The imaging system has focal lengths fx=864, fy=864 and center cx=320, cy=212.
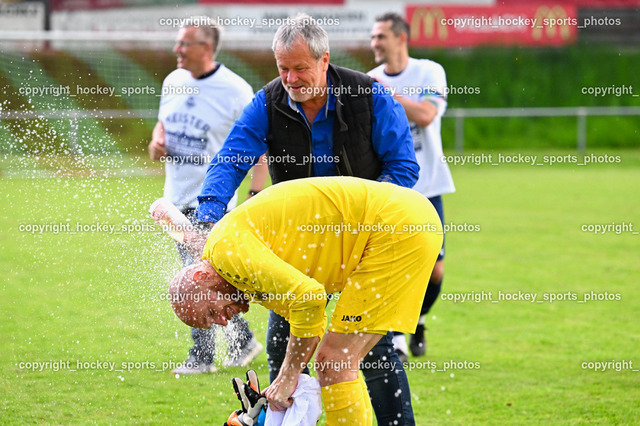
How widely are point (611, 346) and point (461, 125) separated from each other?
63.5ft

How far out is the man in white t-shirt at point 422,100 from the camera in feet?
20.9

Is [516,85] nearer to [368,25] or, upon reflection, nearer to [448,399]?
[368,25]

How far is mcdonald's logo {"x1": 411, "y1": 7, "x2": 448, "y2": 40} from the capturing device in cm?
3002

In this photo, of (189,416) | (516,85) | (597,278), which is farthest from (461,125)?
(189,416)

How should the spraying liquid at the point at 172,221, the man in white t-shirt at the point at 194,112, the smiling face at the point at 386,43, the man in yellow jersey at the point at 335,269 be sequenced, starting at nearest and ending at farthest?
the man in yellow jersey at the point at 335,269, the spraying liquid at the point at 172,221, the man in white t-shirt at the point at 194,112, the smiling face at the point at 386,43

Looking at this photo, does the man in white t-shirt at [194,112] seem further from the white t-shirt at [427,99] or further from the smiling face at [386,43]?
the white t-shirt at [427,99]

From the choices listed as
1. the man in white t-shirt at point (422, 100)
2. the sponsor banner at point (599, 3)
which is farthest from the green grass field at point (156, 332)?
the sponsor banner at point (599, 3)

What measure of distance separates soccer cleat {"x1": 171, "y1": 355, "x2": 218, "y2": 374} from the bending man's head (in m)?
2.40

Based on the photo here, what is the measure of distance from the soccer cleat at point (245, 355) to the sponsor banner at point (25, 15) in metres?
22.9

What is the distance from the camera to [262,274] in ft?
10.4

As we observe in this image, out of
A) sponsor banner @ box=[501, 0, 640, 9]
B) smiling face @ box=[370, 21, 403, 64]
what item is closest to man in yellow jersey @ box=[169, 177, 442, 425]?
smiling face @ box=[370, 21, 403, 64]

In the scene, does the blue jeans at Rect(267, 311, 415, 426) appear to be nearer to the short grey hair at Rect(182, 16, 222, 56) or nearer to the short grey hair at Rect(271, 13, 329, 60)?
the short grey hair at Rect(271, 13, 329, 60)

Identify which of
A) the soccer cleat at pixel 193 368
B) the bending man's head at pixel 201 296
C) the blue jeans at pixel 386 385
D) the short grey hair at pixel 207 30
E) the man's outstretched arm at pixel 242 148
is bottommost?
the soccer cleat at pixel 193 368

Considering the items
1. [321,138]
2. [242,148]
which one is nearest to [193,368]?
[242,148]
